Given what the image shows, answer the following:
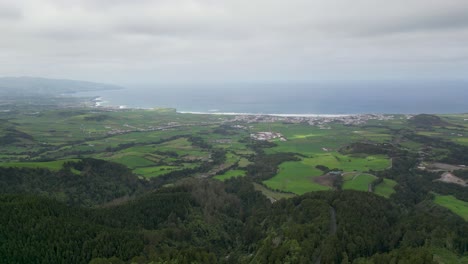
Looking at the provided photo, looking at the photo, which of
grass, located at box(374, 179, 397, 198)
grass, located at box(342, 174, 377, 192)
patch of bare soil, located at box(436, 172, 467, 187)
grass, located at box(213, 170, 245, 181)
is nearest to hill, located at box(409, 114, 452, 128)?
patch of bare soil, located at box(436, 172, 467, 187)

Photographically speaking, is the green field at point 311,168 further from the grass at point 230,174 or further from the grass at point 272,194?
the grass at point 230,174

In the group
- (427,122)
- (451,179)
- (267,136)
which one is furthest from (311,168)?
(427,122)

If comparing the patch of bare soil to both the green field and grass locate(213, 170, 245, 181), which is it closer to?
the green field

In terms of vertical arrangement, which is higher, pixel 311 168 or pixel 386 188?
pixel 311 168

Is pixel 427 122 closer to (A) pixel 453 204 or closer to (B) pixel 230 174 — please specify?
(A) pixel 453 204

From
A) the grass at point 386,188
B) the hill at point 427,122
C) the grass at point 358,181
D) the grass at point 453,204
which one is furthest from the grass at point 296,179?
the hill at point 427,122

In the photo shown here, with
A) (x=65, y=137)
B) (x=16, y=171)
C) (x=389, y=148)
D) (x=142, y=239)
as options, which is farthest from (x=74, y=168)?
(x=389, y=148)
